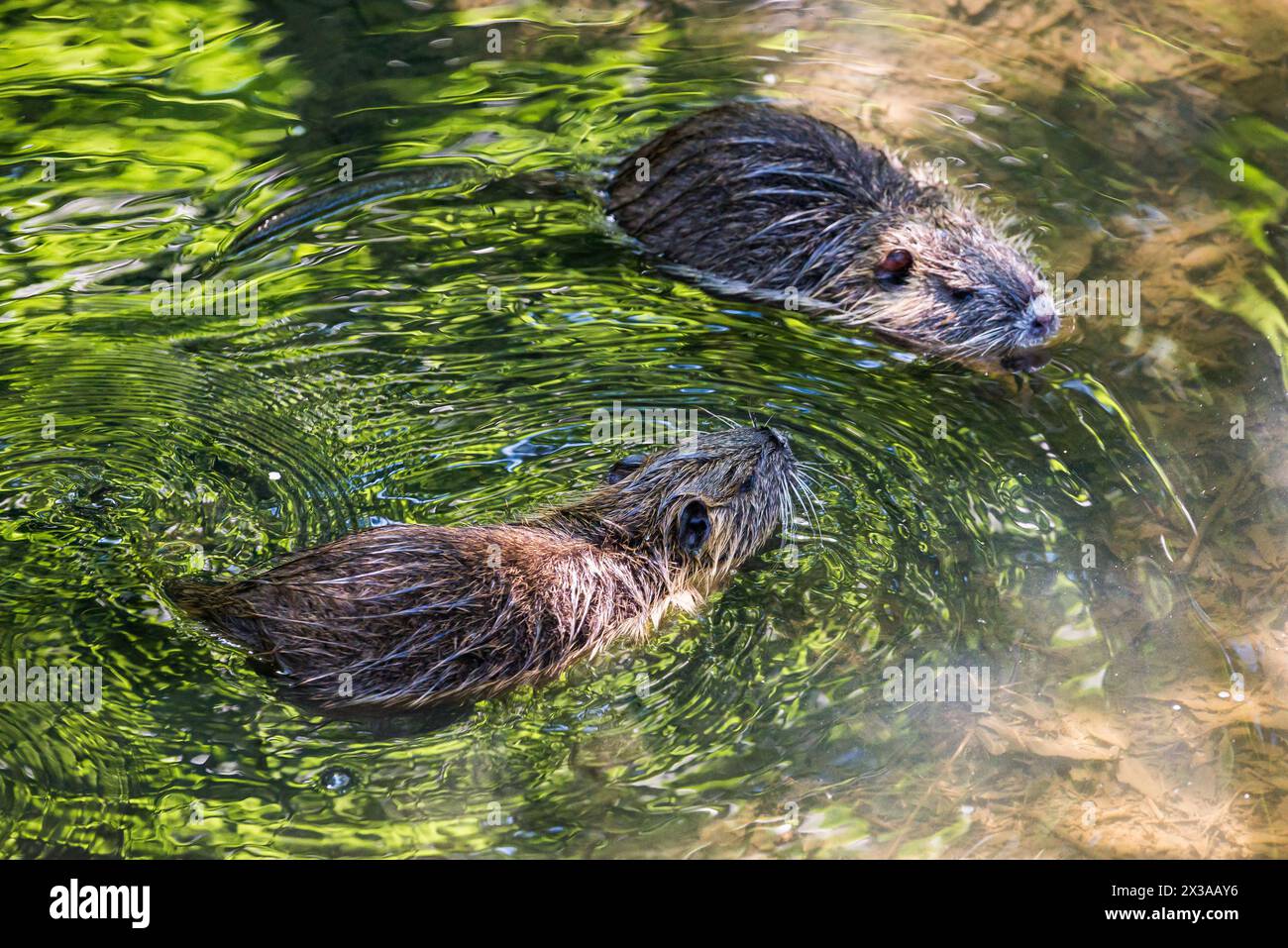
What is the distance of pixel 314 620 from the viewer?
364 centimetres

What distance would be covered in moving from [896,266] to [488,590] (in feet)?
8.66

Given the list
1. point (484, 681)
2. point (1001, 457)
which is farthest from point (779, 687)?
point (1001, 457)

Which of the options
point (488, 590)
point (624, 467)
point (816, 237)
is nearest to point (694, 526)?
point (624, 467)

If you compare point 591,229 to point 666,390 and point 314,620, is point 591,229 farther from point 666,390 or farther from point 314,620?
point 314,620

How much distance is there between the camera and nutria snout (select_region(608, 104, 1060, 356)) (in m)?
5.54

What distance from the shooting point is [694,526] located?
439cm

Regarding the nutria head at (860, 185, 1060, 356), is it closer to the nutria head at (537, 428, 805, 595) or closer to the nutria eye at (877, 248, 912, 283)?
the nutria eye at (877, 248, 912, 283)

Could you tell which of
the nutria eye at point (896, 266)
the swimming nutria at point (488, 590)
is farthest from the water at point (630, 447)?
the nutria eye at point (896, 266)

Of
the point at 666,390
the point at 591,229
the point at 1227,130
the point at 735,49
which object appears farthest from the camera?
the point at 735,49

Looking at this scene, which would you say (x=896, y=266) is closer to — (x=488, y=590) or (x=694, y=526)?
(x=694, y=526)

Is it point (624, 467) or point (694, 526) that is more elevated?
point (624, 467)

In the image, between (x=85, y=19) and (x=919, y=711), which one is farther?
(x=85, y=19)

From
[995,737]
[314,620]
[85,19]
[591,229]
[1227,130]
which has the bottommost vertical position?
[995,737]

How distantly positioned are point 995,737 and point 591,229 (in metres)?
2.89
